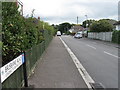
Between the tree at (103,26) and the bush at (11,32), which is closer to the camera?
the bush at (11,32)

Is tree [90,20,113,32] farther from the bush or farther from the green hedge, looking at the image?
the bush

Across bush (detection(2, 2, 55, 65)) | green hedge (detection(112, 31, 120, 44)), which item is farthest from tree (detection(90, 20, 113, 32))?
bush (detection(2, 2, 55, 65))

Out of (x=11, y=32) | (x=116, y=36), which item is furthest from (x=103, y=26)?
(x=11, y=32)

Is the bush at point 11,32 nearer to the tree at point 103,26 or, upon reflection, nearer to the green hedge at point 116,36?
the green hedge at point 116,36

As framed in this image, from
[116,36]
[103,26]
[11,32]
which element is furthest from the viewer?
[103,26]

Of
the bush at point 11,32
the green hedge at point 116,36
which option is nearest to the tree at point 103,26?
the green hedge at point 116,36

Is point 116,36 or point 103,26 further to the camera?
point 103,26

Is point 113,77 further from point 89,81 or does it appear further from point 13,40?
point 13,40

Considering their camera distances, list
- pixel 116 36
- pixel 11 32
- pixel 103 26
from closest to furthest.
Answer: pixel 11 32
pixel 116 36
pixel 103 26

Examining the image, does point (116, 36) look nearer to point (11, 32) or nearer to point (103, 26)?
point (103, 26)

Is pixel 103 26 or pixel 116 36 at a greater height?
pixel 103 26

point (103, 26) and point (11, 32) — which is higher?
point (103, 26)

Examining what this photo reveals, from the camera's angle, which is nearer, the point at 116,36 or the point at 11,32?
the point at 11,32

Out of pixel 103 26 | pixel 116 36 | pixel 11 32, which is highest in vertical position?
pixel 103 26
